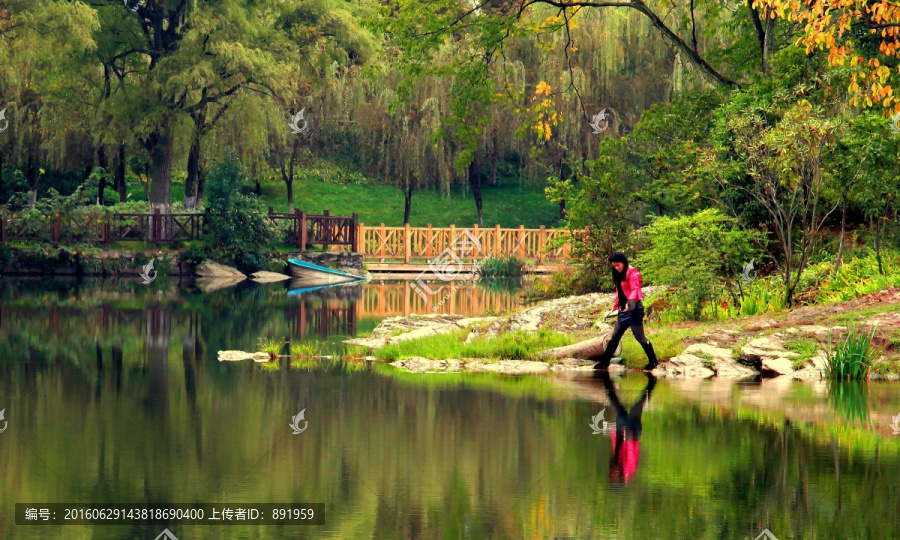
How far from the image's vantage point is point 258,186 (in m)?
56.3

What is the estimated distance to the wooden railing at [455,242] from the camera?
45.9 meters

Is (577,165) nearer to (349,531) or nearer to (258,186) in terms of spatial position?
(349,531)

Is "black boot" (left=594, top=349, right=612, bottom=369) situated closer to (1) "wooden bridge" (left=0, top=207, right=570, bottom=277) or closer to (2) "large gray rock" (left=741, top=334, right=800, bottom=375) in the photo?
(2) "large gray rock" (left=741, top=334, right=800, bottom=375)

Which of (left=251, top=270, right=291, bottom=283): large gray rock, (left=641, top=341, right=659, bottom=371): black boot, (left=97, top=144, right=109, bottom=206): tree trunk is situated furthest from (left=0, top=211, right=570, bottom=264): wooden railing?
(left=641, top=341, right=659, bottom=371): black boot

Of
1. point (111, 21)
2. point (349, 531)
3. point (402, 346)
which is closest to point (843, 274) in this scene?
point (402, 346)

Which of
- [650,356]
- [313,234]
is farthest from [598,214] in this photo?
[313,234]

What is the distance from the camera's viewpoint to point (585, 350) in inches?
588

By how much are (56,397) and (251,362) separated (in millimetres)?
3867

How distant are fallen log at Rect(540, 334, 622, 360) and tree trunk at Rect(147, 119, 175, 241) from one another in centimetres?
2833

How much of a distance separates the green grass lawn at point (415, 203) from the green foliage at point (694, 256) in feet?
118

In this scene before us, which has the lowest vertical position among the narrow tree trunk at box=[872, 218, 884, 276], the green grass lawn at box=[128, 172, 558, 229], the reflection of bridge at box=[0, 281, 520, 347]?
the reflection of bridge at box=[0, 281, 520, 347]

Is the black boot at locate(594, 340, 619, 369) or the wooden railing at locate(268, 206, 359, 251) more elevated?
the wooden railing at locate(268, 206, 359, 251)

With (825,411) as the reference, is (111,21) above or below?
above

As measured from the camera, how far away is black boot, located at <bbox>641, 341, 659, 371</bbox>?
1398cm
